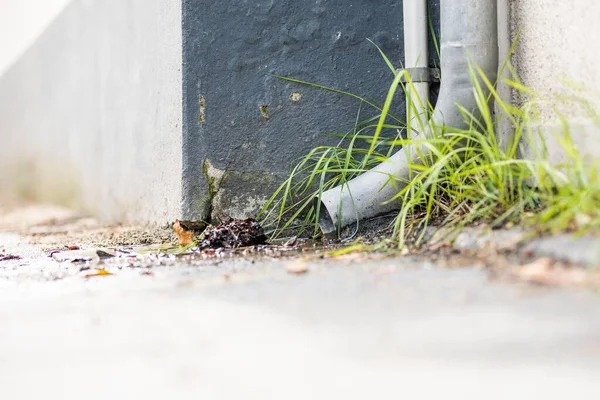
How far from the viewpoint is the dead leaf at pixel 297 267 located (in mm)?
1672

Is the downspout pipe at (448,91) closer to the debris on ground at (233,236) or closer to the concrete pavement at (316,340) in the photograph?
the debris on ground at (233,236)

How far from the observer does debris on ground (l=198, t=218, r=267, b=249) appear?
2.50 metres

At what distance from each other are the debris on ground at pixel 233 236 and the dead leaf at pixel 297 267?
2.14 feet

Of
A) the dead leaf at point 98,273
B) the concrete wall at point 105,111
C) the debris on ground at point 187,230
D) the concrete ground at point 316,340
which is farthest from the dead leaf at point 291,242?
the concrete ground at point 316,340

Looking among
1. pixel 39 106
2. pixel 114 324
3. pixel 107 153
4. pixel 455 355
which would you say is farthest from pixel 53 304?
pixel 39 106

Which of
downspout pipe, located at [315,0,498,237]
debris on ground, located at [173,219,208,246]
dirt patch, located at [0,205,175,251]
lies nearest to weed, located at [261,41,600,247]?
downspout pipe, located at [315,0,498,237]

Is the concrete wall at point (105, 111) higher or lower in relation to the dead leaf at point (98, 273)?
higher

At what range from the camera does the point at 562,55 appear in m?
2.03

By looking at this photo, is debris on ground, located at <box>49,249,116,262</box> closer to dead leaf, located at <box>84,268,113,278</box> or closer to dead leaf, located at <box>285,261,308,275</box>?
dead leaf, located at <box>84,268,113,278</box>

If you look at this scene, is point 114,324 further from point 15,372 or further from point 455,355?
point 455,355

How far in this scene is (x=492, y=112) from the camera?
7.70 feet

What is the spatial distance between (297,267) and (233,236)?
0.81 m

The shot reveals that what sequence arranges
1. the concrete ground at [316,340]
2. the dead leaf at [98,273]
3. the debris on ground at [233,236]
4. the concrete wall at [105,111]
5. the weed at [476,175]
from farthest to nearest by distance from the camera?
1. the concrete wall at [105,111]
2. the debris on ground at [233,236]
3. the dead leaf at [98,273]
4. the weed at [476,175]
5. the concrete ground at [316,340]

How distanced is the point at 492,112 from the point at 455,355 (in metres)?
1.50
